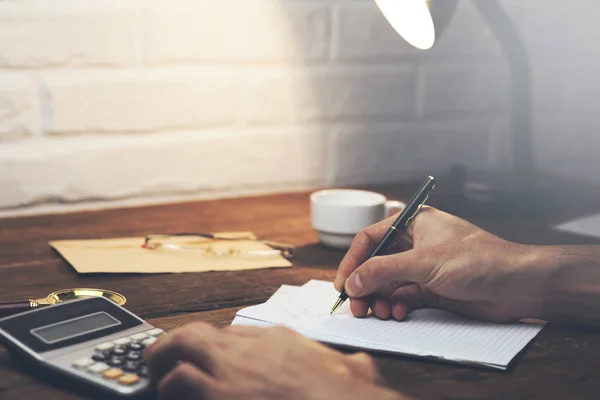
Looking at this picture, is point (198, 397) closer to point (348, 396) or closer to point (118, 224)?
point (348, 396)

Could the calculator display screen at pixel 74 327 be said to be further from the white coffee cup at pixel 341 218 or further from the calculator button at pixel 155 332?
the white coffee cup at pixel 341 218

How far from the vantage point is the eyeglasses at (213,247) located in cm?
111

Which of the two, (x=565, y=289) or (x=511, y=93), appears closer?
(x=565, y=289)

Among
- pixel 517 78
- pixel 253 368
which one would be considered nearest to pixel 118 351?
pixel 253 368

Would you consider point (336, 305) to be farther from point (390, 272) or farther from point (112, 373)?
point (112, 373)

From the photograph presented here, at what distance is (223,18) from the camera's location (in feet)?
4.67

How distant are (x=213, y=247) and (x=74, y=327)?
40 centimetres

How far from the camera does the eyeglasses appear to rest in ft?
3.65

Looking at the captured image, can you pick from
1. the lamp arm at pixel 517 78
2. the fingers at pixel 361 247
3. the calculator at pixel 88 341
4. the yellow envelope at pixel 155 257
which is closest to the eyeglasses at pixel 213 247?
the yellow envelope at pixel 155 257

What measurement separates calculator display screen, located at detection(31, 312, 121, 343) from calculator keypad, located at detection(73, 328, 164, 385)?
0.04 m

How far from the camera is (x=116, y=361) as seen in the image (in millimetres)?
692

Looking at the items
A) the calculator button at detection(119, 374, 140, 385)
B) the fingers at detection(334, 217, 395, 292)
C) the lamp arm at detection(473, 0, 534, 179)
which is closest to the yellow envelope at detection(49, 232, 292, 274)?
the fingers at detection(334, 217, 395, 292)

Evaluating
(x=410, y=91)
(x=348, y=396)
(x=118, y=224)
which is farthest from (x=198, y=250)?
(x=410, y=91)

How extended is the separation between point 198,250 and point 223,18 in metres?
0.48
